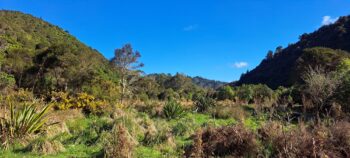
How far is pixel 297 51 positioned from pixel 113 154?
2539 inches

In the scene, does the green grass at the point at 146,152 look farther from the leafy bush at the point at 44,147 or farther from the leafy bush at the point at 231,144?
the leafy bush at the point at 44,147

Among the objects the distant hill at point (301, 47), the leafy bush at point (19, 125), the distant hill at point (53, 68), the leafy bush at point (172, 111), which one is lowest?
the leafy bush at point (19, 125)

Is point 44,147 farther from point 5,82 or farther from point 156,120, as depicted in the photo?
point 5,82

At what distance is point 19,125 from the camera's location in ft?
25.4

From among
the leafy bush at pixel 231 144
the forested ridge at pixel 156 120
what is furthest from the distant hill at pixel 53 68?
the leafy bush at pixel 231 144

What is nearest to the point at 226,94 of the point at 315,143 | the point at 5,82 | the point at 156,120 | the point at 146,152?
the point at 156,120

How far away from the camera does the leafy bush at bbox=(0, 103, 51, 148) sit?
7.24 metres

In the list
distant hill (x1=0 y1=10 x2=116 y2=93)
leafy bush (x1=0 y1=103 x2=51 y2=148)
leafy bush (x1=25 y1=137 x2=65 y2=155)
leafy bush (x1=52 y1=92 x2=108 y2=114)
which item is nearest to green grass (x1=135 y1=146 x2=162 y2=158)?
leafy bush (x1=25 y1=137 x2=65 y2=155)

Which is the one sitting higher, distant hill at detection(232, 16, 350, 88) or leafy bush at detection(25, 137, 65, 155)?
distant hill at detection(232, 16, 350, 88)

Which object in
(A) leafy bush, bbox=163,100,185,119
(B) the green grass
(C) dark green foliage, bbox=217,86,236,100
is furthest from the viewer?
(C) dark green foliage, bbox=217,86,236,100

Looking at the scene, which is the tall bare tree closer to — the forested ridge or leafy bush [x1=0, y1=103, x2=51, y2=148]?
the forested ridge

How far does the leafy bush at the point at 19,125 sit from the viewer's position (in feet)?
23.8

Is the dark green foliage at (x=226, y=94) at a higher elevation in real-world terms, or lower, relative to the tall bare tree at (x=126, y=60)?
lower

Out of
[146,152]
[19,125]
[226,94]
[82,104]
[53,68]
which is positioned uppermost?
[53,68]
